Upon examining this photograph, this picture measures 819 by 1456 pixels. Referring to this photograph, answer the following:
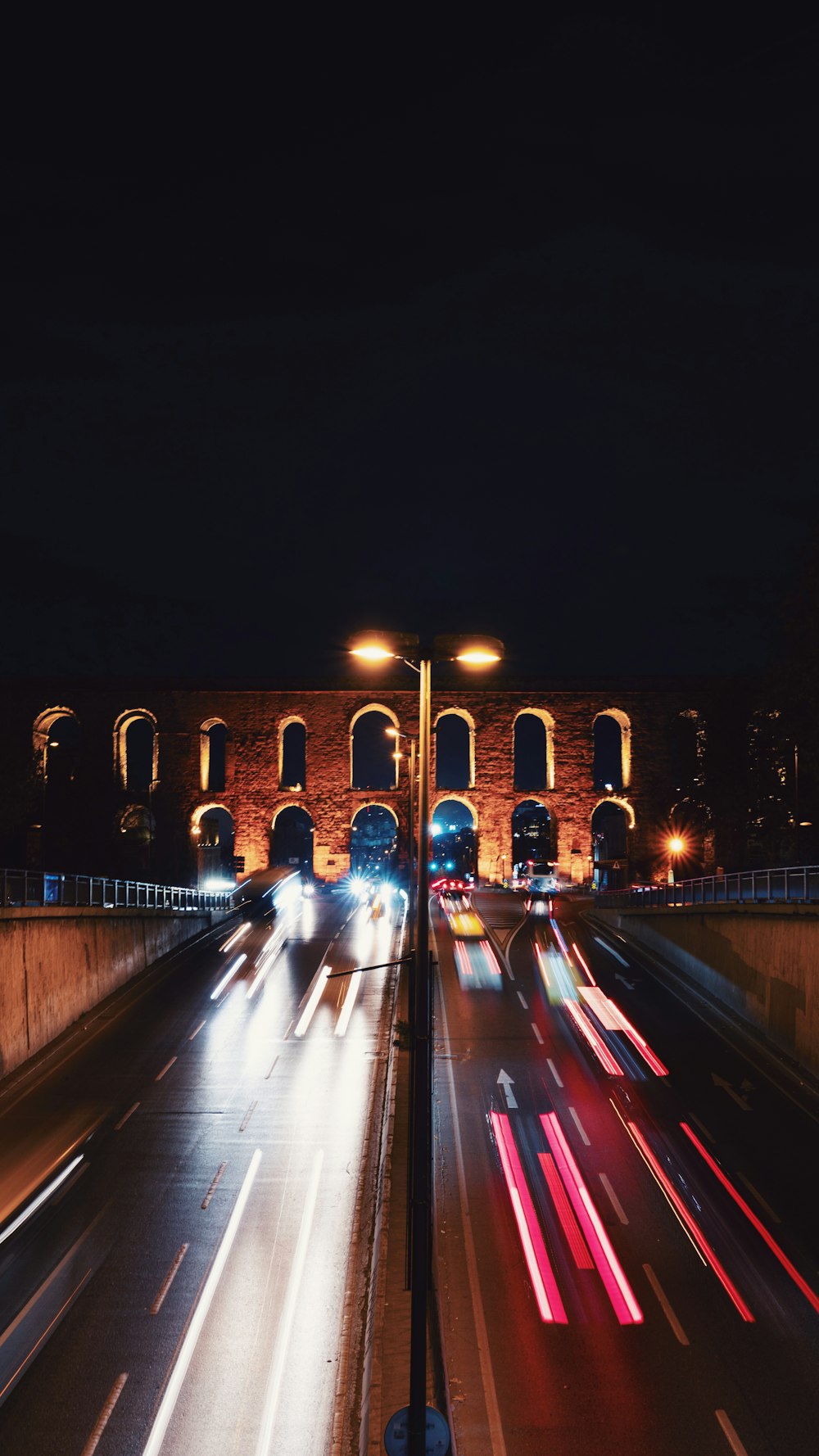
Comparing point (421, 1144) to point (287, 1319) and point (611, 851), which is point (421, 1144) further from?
point (611, 851)

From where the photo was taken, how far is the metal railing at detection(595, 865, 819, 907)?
2477 centimetres

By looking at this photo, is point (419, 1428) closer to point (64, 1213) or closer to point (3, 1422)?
point (3, 1422)

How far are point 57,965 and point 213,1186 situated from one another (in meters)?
10.9

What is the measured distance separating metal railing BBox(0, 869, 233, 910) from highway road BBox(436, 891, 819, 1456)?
31.6ft

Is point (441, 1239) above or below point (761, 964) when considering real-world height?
below

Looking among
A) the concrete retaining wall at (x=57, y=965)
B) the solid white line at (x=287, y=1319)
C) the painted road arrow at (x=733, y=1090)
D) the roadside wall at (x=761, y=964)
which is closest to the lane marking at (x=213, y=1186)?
the solid white line at (x=287, y=1319)

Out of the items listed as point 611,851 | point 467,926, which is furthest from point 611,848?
point 467,926

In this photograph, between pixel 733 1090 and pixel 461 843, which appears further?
pixel 461 843

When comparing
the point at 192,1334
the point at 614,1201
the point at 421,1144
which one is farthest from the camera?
the point at 614,1201

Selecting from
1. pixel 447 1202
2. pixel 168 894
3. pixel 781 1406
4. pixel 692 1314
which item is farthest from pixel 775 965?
pixel 168 894

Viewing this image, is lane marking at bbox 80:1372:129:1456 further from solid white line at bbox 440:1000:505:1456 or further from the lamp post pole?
solid white line at bbox 440:1000:505:1456

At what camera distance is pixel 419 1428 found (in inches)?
388

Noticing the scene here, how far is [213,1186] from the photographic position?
17.0 metres

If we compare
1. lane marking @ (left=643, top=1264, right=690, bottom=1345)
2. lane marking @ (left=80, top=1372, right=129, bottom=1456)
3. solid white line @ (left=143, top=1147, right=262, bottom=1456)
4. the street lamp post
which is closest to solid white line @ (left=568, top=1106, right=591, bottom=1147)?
lane marking @ (left=643, top=1264, right=690, bottom=1345)
